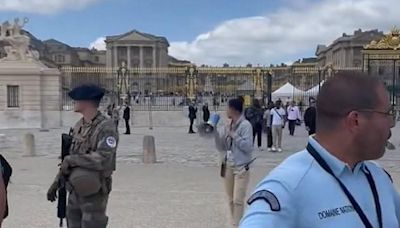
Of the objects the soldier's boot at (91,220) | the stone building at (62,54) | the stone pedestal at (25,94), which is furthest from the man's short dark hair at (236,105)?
the stone building at (62,54)

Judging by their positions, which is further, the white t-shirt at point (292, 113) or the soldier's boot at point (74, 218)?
the white t-shirt at point (292, 113)

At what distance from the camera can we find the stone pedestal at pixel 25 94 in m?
29.9

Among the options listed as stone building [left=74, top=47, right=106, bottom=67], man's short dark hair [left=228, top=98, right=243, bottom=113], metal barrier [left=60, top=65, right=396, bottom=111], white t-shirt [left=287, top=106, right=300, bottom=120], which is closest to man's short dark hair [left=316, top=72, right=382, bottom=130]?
man's short dark hair [left=228, top=98, right=243, bottom=113]

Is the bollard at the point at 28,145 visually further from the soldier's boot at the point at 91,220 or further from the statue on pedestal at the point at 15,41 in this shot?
the statue on pedestal at the point at 15,41

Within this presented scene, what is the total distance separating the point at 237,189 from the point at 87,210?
2.32m

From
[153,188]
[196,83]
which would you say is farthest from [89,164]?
[196,83]

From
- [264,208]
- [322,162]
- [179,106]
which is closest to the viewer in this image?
[264,208]

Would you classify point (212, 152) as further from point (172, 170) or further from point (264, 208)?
point (264, 208)

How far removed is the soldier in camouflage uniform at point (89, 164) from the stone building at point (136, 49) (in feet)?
315

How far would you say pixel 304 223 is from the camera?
70.4 inches

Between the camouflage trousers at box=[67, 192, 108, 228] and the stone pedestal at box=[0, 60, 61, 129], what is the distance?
2611cm

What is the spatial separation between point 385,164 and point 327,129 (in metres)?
12.9

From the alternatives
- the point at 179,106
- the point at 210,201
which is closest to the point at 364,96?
the point at 210,201

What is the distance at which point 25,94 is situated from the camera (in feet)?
99.7
